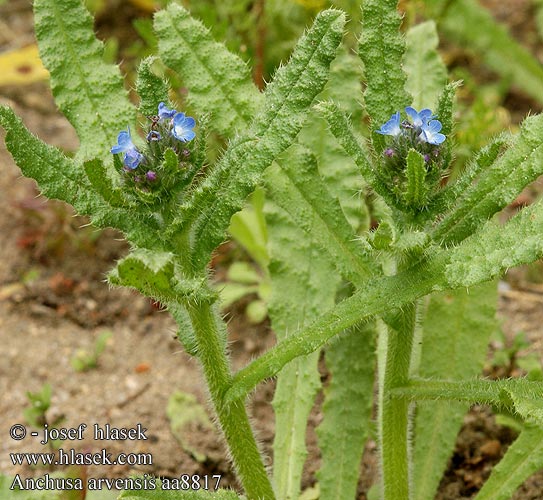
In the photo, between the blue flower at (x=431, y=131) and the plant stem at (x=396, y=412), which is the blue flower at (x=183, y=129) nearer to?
the blue flower at (x=431, y=131)

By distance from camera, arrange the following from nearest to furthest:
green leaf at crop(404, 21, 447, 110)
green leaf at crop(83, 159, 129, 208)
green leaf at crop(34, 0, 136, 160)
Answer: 1. green leaf at crop(83, 159, 129, 208)
2. green leaf at crop(34, 0, 136, 160)
3. green leaf at crop(404, 21, 447, 110)

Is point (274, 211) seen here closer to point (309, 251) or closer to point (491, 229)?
point (309, 251)

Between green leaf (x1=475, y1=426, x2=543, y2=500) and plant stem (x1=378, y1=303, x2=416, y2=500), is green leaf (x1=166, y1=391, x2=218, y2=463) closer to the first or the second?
plant stem (x1=378, y1=303, x2=416, y2=500)

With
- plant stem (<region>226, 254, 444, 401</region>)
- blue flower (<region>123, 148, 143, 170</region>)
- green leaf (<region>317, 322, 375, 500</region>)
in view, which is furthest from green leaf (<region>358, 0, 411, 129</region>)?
green leaf (<region>317, 322, 375, 500</region>)

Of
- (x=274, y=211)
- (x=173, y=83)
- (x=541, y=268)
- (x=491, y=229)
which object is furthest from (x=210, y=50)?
(x=541, y=268)

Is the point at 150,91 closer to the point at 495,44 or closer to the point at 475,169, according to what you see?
the point at 475,169

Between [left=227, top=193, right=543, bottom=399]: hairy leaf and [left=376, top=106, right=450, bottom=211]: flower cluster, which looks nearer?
[left=227, top=193, right=543, bottom=399]: hairy leaf
